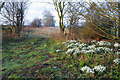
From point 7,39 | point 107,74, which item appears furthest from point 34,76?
point 7,39

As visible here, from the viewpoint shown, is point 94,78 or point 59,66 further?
point 59,66

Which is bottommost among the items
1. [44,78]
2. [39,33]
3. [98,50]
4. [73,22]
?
[44,78]

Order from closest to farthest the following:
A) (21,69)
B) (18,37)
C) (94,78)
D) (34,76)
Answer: (94,78)
(34,76)
(21,69)
(18,37)

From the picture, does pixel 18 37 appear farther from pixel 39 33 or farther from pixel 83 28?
pixel 83 28

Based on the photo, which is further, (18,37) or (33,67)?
(18,37)

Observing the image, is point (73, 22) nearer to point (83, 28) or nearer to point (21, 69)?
point (83, 28)

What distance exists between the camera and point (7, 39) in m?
7.94

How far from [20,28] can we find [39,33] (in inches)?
69.3

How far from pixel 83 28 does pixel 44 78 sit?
17.2 ft

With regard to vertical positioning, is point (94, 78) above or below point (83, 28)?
below

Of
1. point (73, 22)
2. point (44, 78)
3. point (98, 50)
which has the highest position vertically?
point (73, 22)

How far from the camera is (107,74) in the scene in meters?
2.77

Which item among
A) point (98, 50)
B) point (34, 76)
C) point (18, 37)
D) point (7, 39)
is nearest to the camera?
point (34, 76)

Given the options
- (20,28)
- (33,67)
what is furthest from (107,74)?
(20,28)
